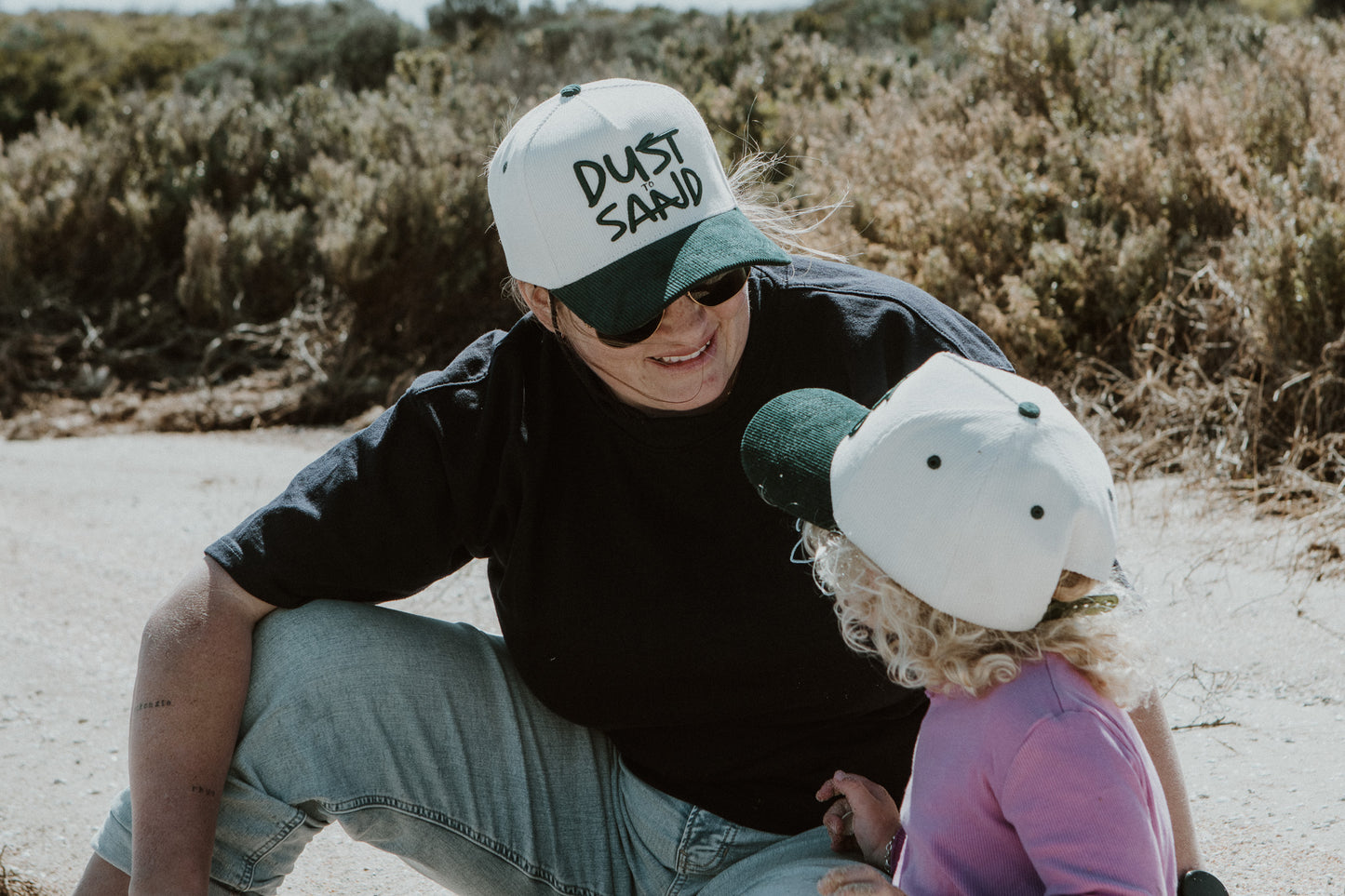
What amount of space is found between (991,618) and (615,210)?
0.71m

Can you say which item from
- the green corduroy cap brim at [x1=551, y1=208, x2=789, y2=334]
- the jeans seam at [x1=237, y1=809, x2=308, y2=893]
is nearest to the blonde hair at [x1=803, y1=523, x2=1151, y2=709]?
the green corduroy cap brim at [x1=551, y1=208, x2=789, y2=334]

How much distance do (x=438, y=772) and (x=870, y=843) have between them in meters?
0.59

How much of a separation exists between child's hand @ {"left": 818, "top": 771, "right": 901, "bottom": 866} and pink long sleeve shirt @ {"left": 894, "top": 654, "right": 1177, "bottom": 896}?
0.18 m

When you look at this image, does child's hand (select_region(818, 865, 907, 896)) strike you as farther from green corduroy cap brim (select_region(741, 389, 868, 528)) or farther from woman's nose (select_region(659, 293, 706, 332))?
woman's nose (select_region(659, 293, 706, 332))

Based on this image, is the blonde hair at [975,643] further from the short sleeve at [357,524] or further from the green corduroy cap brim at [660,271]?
the short sleeve at [357,524]

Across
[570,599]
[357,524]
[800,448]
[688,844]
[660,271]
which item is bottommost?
[688,844]

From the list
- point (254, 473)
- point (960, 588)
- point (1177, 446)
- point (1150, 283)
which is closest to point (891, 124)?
point (1150, 283)

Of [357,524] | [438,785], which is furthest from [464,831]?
[357,524]

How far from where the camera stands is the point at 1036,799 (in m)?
1.21

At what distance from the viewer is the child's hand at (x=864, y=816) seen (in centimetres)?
157

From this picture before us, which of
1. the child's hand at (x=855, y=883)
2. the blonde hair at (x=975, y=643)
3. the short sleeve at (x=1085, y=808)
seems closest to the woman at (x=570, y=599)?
the child's hand at (x=855, y=883)

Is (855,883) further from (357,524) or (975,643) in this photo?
(357,524)

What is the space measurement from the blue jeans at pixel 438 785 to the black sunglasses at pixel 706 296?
513mm

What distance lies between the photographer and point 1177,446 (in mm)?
3672
